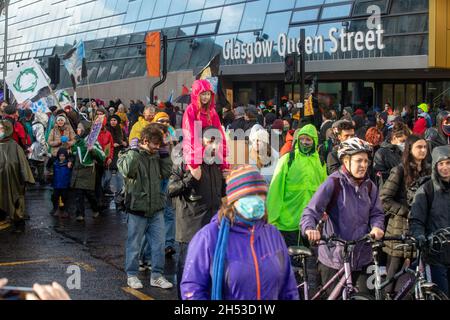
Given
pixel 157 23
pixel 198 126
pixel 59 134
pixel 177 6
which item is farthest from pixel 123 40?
pixel 198 126

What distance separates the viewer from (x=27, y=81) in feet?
53.9

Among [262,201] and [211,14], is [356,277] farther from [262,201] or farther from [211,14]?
[211,14]

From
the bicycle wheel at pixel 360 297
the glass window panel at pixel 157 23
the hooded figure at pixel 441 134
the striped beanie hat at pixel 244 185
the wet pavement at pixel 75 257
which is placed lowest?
the wet pavement at pixel 75 257

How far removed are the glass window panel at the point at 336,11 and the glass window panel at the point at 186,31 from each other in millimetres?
8516

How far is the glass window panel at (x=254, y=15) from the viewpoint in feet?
97.4

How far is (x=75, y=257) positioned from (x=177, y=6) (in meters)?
27.0

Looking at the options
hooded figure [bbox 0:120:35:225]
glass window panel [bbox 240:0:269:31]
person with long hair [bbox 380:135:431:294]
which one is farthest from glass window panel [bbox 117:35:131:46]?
person with long hair [bbox 380:135:431:294]

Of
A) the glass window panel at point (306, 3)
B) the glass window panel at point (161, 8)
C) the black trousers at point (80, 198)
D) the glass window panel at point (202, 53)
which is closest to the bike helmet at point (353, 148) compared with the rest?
the black trousers at point (80, 198)

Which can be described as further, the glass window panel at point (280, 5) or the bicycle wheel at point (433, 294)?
the glass window panel at point (280, 5)

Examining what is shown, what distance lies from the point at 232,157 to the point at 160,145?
30.5 inches

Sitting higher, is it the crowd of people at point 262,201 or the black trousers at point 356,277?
the crowd of people at point 262,201

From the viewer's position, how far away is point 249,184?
13.3 ft

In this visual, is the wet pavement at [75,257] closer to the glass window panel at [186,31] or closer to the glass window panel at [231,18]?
the glass window panel at [231,18]
